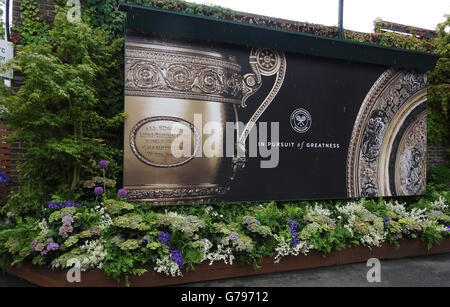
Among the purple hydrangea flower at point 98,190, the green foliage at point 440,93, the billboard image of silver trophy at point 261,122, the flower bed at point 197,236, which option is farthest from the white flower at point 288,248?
the green foliage at point 440,93

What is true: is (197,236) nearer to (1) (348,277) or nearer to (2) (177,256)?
(2) (177,256)

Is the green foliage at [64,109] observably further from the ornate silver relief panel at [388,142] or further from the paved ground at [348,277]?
the ornate silver relief panel at [388,142]

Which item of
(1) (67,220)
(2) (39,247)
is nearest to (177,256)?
(1) (67,220)

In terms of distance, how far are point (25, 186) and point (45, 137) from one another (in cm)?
94

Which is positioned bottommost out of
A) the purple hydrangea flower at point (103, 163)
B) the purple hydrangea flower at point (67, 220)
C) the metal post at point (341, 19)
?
the purple hydrangea flower at point (67, 220)

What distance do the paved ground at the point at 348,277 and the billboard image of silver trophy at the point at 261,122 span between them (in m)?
1.63

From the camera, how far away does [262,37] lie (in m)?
5.77

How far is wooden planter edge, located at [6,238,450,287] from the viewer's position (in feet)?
12.3

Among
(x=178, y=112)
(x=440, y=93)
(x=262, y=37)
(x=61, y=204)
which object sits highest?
(x=262, y=37)

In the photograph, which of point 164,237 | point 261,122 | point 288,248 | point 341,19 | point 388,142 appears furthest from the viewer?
point 341,19

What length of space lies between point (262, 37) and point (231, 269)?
3.95m

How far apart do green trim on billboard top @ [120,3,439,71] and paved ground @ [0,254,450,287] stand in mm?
3862

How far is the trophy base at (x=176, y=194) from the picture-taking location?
16.8 feet
